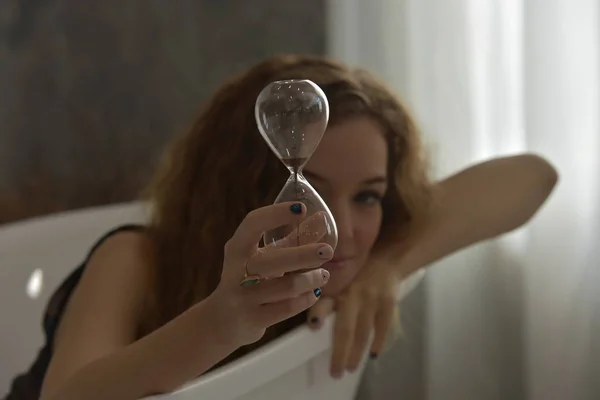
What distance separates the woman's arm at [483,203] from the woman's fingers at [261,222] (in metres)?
0.53

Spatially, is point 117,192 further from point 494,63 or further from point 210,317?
point 210,317

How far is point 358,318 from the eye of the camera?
90 cm

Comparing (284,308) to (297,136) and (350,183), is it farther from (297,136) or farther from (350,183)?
(350,183)

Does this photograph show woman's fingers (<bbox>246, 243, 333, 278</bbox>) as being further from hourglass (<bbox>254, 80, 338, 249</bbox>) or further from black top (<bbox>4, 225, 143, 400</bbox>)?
black top (<bbox>4, 225, 143, 400</bbox>)

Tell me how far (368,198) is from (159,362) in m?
0.37

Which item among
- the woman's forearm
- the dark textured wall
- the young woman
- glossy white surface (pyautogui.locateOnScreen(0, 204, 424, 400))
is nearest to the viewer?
the woman's forearm

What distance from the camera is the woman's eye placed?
93 centimetres

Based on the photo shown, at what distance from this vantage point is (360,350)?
36.1 inches

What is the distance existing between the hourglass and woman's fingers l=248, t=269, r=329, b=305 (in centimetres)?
3

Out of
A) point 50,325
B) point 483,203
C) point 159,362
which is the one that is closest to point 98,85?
point 50,325

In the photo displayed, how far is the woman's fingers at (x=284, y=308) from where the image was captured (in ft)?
1.88

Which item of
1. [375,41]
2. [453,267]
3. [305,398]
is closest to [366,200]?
[305,398]

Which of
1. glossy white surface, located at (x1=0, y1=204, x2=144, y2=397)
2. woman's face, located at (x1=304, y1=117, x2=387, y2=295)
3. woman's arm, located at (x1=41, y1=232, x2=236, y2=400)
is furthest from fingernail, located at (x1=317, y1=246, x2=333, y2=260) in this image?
glossy white surface, located at (x1=0, y1=204, x2=144, y2=397)

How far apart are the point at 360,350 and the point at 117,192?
3.67 feet
